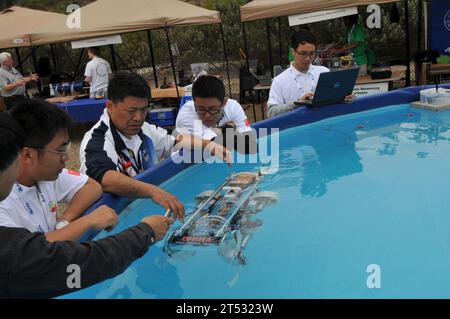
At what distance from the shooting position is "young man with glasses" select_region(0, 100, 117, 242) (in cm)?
188

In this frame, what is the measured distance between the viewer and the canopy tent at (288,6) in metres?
7.65

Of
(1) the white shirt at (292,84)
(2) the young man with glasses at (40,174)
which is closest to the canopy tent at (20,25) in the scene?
(1) the white shirt at (292,84)

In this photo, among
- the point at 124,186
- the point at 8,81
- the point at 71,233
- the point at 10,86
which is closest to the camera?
the point at 71,233

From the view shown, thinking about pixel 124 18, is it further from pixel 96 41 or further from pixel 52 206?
pixel 52 206

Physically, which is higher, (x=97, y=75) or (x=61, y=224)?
(x=97, y=75)

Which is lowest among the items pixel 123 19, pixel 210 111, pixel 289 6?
pixel 210 111

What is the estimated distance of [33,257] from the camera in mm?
1295

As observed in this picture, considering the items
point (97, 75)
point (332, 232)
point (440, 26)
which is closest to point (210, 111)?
point (332, 232)

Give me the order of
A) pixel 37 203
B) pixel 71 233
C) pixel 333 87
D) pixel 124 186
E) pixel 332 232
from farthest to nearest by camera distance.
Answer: pixel 333 87
pixel 332 232
pixel 124 186
pixel 37 203
pixel 71 233

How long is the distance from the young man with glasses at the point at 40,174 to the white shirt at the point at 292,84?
10.7 feet

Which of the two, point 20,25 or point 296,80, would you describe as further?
point 20,25

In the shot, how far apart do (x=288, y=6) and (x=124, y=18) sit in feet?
9.76

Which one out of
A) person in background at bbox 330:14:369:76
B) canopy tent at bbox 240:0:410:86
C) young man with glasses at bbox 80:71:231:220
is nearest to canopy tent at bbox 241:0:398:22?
canopy tent at bbox 240:0:410:86

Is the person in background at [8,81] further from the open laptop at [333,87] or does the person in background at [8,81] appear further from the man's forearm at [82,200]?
the man's forearm at [82,200]
